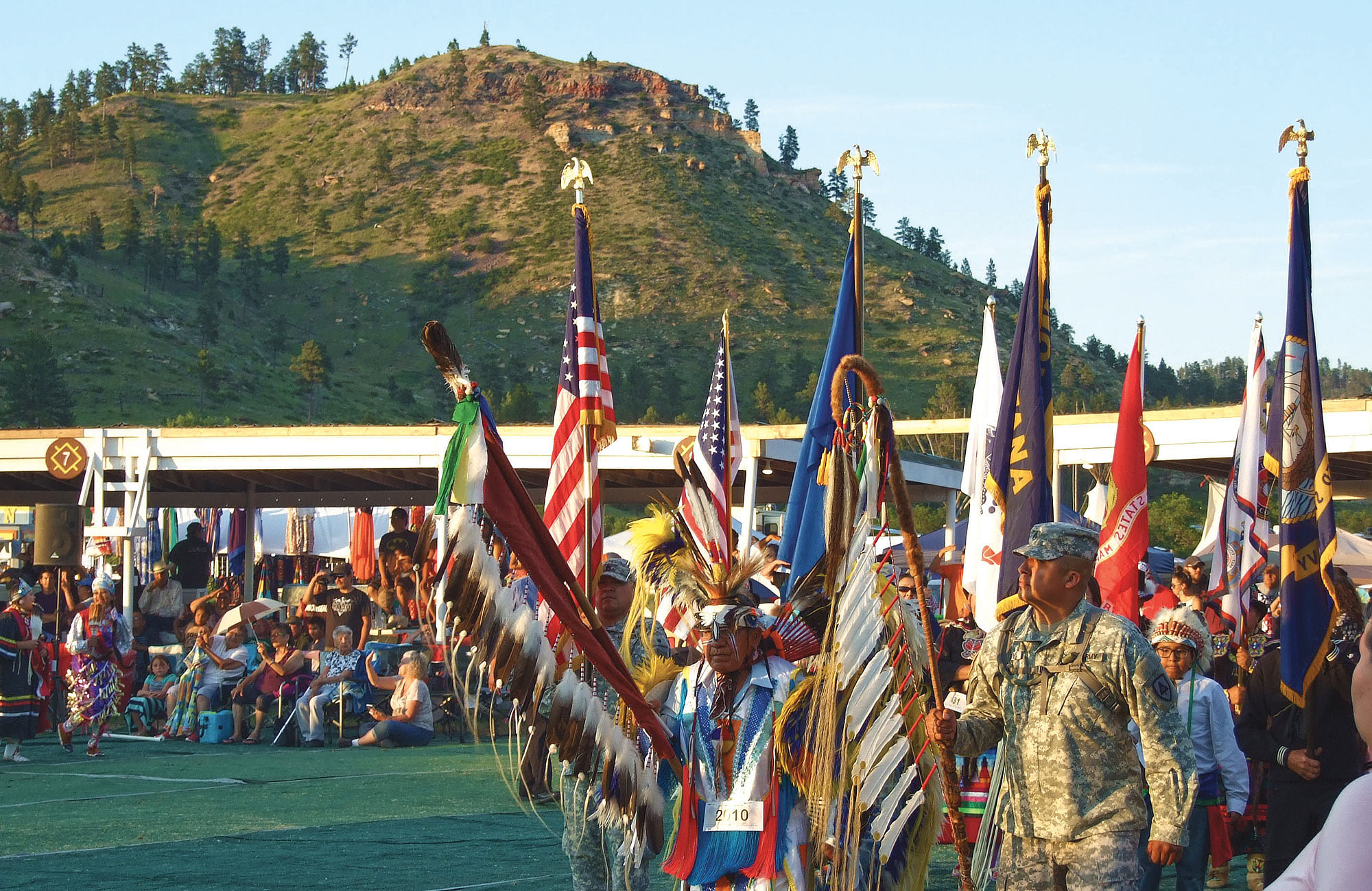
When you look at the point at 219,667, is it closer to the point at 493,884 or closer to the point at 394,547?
the point at 394,547

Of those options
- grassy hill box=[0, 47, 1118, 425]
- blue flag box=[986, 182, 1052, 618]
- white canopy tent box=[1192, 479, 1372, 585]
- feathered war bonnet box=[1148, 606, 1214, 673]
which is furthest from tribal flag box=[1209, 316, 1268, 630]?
grassy hill box=[0, 47, 1118, 425]

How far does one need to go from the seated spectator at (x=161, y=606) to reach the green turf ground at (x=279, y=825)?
489cm

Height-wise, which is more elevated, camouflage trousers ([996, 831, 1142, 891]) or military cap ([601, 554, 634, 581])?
military cap ([601, 554, 634, 581])

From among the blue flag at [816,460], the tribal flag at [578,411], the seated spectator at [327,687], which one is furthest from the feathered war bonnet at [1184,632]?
the seated spectator at [327,687]

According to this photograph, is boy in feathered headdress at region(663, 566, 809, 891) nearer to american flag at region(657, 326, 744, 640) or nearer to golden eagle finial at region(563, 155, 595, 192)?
american flag at region(657, 326, 744, 640)

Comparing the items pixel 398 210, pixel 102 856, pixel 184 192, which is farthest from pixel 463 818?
pixel 184 192

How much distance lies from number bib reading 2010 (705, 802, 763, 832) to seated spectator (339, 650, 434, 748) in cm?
989

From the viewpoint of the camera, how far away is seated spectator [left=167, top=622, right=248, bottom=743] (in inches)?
639

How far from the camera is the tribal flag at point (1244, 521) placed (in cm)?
1120

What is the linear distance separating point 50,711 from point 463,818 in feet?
28.6

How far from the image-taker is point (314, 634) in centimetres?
1728

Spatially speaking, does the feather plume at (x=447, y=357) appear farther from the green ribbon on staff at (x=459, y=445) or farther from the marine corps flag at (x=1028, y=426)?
the marine corps flag at (x=1028, y=426)

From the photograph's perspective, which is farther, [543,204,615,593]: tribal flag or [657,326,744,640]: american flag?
[543,204,615,593]: tribal flag

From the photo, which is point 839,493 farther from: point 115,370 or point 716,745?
point 115,370
